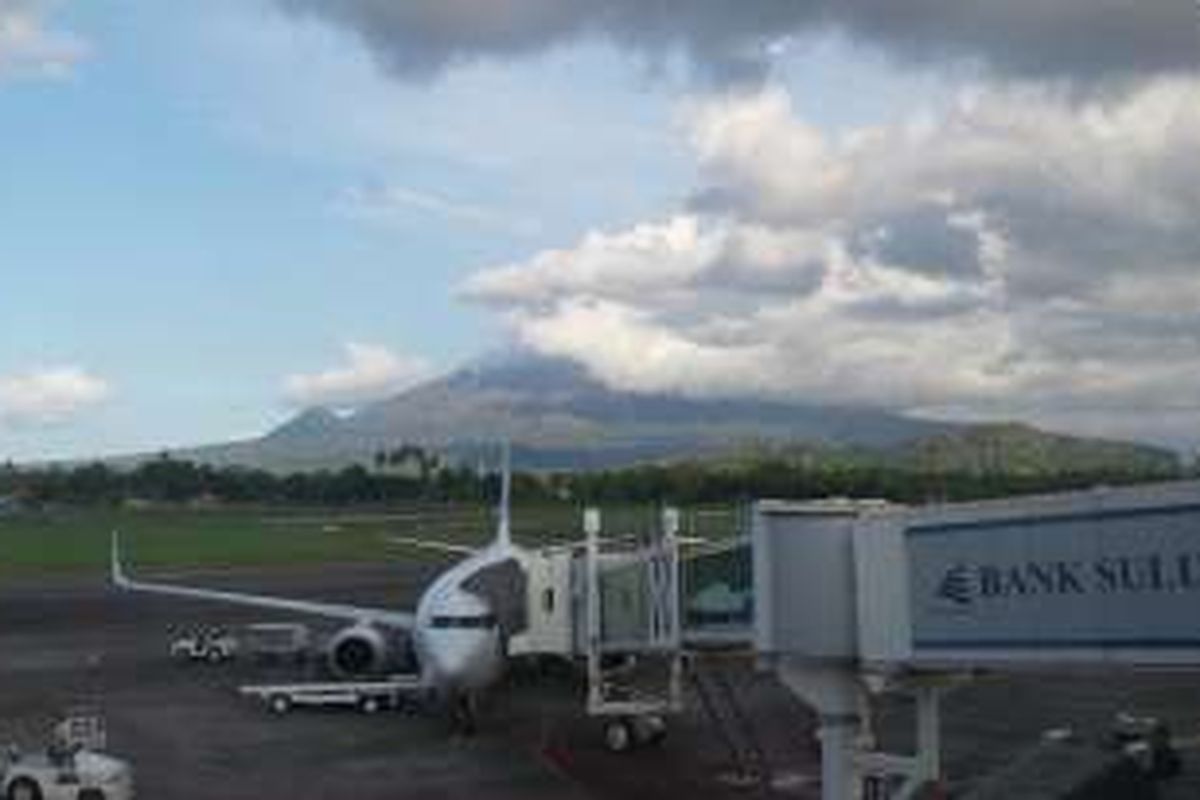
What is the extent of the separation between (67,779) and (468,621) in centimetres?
1357

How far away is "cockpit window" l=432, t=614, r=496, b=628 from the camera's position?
54719 millimetres

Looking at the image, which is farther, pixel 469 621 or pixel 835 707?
pixel 469 621

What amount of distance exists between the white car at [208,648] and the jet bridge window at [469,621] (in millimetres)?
21191

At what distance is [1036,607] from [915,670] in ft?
9.05

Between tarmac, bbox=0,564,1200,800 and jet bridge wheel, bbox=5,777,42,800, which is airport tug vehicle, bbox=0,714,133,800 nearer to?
jet bridge wheel, bbox=5,777,42,800

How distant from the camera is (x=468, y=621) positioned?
180ft

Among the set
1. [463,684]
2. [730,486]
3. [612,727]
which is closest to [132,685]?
[463,684]

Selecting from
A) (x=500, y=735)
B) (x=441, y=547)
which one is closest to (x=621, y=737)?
(x=500, y=735)

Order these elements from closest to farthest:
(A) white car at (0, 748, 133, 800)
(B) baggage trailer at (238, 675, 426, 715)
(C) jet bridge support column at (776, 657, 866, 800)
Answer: (C) jet bridge support column at (776, 657, 866, 800), (A) white car at (0, 748, 133, 800), (B) baggage trailer at (238, 675, 426, 715)

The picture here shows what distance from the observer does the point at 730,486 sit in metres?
194

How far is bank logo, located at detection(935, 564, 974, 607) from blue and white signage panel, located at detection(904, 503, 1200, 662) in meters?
0.02

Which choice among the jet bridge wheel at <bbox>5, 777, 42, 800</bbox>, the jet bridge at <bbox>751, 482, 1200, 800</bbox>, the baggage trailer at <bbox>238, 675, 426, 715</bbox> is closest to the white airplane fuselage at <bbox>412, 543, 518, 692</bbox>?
the baggage trailer at <bbox>238, 675, 426, 715</bbox>

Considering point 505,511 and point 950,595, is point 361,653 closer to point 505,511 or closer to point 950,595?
point 505,511

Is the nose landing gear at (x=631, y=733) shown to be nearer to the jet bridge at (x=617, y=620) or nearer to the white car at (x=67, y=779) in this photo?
the jet bridge at (x=617, y=620)
